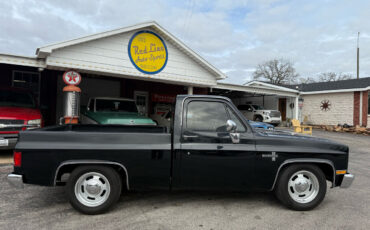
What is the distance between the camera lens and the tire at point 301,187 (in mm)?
3396

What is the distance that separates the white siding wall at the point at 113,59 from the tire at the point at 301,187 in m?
7.52

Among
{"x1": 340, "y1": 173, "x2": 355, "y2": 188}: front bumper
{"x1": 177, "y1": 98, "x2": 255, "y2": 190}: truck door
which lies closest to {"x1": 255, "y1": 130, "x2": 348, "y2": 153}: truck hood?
{"x1": 177, "y1": 98, "x2": 255, "y2": 190}: truck door

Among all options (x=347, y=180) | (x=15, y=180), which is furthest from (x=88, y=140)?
(x=347, y=180)

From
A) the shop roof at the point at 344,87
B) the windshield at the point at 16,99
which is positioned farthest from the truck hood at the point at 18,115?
the shop roof at the point at 344,87

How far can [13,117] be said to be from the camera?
580 cm

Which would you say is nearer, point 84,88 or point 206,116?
point 206,116

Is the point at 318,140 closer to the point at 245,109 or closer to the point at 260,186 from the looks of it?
the point at 260,186

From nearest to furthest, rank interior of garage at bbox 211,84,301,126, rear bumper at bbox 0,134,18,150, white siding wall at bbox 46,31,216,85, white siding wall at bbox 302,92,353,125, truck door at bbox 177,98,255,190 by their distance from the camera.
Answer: truck door at bbox 177,98,255,190 → rear bumper at bbox 0,134,18,150 → white siding wall at bbox 46,31,216,85 → white siding wall at bbox 302,92,353,125 → interior of garage at bbox 211,84,301,126

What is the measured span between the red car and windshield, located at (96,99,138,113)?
205 cm

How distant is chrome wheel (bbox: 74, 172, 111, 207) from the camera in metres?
3.14

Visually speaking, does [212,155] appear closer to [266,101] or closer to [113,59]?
[113,59]

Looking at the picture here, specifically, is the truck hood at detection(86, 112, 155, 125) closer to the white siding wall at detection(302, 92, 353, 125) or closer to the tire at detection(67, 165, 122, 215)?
the tire at detection(67, 165, 122, 215)

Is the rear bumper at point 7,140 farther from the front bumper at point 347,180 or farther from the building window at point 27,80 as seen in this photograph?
the front bumper at point 347,180

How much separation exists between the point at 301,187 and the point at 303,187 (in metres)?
0.03
